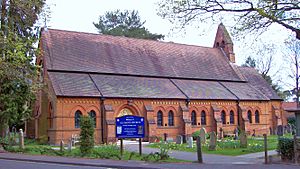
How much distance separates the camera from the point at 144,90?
39.4m

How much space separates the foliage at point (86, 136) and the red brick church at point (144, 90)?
9126 millimetres

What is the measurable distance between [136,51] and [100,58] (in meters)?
5.66

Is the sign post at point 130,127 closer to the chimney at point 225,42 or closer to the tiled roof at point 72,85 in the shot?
the tiled roof at point 72,85

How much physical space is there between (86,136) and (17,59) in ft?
26.2

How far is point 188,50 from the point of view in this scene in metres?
51.0

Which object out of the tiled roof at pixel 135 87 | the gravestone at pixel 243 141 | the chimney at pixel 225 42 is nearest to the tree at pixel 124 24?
the chimney at pixel 225 42

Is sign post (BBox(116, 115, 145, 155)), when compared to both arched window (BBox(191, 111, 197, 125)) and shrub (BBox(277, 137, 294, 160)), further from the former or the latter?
arched window (BBox(191, 111, 197, 125))

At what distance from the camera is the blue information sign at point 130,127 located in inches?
862

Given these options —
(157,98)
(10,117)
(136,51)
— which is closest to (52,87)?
(10,117)

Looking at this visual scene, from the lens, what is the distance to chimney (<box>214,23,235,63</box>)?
53312 mm

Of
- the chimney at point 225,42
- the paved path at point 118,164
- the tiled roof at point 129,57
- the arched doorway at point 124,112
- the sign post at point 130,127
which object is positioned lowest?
the paved path at point 118,164

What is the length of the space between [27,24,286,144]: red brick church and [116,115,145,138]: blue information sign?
447 inches

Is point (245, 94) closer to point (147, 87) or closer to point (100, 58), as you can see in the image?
point (147, 87)

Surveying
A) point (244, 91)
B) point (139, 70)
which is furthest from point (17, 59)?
point (244, 91)
